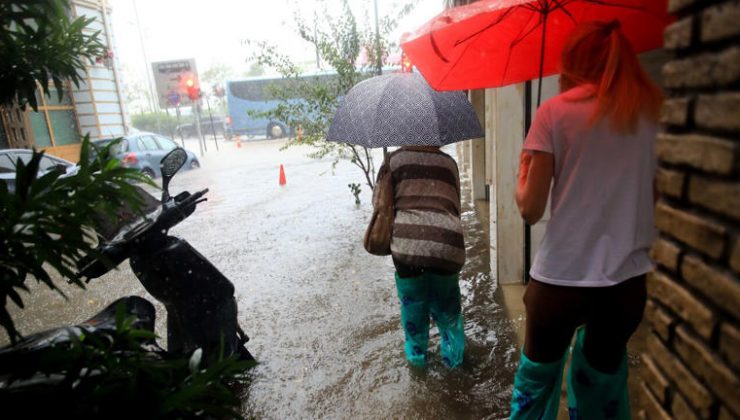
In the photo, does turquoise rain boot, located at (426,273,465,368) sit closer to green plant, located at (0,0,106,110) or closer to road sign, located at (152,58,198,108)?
green plant, located at (0,0,106,110)

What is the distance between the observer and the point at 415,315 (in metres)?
2.67

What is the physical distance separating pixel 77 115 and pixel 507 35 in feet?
60.3

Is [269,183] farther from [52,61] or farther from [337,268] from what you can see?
[52,61]

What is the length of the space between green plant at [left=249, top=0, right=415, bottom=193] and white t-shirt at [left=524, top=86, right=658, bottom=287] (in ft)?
13.4

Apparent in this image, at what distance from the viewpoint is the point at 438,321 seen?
9.14 ft

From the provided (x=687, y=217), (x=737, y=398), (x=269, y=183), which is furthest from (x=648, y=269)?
(x=269, y=183)

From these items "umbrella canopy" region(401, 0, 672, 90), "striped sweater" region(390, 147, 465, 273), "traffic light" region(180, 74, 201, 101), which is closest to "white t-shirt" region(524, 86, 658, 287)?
"umbrella canopy" region(401, 0, 672, 90)

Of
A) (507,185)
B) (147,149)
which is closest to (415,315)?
(507,185)

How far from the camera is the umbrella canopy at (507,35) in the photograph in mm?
2096

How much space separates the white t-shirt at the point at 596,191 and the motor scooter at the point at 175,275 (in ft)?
5.61

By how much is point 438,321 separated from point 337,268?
225 cm

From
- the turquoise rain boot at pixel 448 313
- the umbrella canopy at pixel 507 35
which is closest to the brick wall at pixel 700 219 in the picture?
the umbrella canopy at pixel 507 35

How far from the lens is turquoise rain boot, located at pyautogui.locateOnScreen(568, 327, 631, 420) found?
174 centimetres

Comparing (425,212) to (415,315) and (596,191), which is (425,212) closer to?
(415,315)
